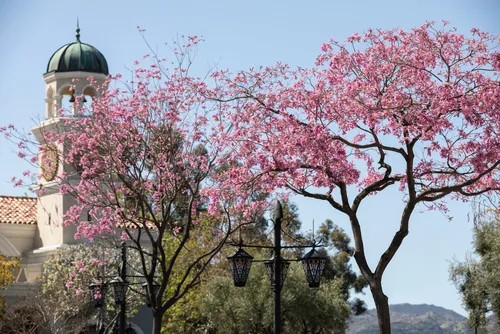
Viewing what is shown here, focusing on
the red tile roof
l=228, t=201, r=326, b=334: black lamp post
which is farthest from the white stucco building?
l=228, t=201, r=326, b=334: black lamp post

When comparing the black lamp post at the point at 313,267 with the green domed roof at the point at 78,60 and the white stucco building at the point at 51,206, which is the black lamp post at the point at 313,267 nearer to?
the white stucco building at the point at 51,206

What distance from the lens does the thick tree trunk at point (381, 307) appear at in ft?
59.2

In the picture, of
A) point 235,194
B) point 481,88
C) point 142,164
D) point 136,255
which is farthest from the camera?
point 136,255

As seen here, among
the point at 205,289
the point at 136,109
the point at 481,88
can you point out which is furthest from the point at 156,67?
the point at 205,289

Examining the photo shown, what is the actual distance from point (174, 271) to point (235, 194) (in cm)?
2433

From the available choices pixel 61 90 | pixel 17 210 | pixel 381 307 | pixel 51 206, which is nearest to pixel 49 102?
pixel 61 90

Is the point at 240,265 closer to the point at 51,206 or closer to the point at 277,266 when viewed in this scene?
the point at 277,266

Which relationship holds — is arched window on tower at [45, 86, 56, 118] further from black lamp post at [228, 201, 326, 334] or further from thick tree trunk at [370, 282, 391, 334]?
black lamp post at [228, 201, 326, 334]

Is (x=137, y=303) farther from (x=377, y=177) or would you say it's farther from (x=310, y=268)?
(x=310, y=268)

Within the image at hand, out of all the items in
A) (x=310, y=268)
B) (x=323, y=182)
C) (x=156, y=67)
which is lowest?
(x=310, y=268)

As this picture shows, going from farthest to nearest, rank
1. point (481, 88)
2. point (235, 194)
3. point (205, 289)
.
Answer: point (205, 289)
point (235, 194)
point (481, 88)

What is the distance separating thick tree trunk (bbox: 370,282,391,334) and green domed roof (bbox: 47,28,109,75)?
32259 mm

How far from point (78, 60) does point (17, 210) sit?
860 cm

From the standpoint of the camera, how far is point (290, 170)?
19234 mm
